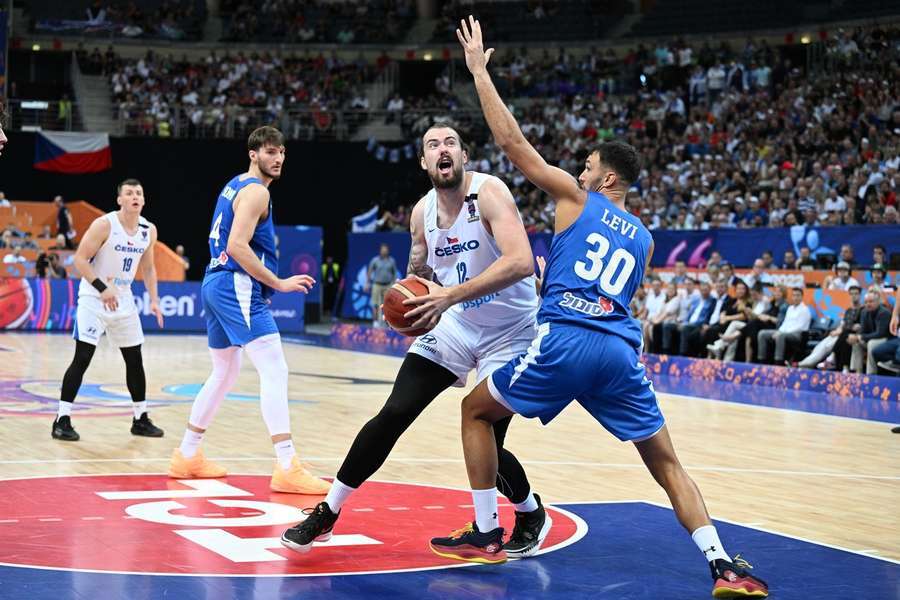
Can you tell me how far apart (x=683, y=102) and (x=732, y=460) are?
20224 millimetres

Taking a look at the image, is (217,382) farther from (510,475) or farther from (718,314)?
(718,314)

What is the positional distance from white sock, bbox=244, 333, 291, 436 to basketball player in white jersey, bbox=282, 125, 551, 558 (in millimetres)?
1665

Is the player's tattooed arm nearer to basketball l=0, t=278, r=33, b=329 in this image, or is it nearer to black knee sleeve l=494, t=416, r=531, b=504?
black knee sleeve l=494, t=416, r=531, b=504

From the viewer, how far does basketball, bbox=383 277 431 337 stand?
4.88 m

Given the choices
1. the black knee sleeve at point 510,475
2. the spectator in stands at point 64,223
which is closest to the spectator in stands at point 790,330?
the black knee sleeve at point 510,475

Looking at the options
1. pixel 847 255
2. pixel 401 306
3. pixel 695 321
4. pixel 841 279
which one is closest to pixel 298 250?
pixel 695 321

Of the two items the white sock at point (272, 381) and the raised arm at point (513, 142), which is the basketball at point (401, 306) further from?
the white sock at point (272, 381)

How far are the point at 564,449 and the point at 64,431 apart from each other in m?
3.88

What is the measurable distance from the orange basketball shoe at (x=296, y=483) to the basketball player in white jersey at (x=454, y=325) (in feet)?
4.64

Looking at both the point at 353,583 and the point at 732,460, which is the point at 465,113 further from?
the point at 353,583

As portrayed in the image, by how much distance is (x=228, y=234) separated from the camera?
23.4 ft

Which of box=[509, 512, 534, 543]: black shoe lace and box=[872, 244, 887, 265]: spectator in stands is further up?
box=[872, 244, 887, 265]: spectator in stands

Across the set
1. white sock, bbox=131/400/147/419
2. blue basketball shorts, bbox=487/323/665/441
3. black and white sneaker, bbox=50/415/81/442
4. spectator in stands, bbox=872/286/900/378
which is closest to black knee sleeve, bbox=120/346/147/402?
white sock, bbox=131/400/147/419

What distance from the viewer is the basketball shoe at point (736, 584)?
458cm
